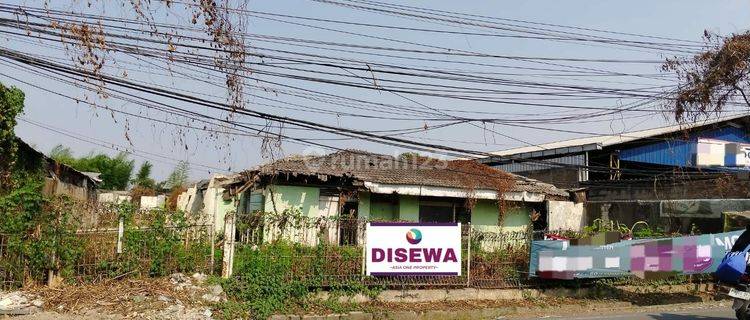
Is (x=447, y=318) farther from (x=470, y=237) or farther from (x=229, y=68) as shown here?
(x=229, y=68)

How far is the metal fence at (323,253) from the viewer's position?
41.2 ft

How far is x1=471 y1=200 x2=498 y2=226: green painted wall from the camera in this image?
872 inches

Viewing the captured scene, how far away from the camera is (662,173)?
2536cm

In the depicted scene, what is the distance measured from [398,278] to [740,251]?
20.9 ft

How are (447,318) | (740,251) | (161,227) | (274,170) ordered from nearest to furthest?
(740,251), (161,227), (447,318), (274,170)

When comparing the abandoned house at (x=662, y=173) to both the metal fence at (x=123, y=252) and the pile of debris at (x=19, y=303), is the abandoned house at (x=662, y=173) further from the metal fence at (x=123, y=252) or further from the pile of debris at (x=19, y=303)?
the pile of debris at (x=19, y=303)

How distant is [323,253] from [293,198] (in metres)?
6.78

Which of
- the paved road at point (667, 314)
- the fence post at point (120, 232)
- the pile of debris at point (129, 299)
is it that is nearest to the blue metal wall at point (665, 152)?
the paved road at point (667, 314)

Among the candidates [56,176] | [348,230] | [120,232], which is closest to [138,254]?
Answer: [120,232]

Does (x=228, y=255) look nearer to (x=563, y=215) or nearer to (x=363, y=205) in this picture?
(x=363, y=205)

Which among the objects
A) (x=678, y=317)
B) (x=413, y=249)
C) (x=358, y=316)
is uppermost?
(x=413, y=249)

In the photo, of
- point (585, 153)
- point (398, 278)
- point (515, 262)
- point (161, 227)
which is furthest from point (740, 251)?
point (585, 153)

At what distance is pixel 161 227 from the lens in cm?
1205

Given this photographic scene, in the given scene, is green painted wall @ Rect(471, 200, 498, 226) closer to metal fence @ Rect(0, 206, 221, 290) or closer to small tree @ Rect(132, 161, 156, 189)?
metal fence @ Rect(0, 206, 221, 290)
